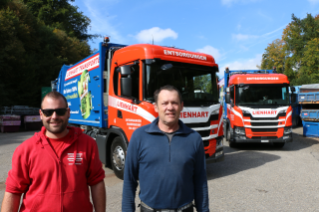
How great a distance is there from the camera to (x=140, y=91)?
17.8 feet

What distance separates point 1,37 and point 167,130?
22.2m

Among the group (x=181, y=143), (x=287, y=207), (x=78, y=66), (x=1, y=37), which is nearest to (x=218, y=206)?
(x=287, y=207)

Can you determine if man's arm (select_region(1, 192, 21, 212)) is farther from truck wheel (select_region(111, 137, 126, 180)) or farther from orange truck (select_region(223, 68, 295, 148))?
orange truck (select_region(223, 68, 295, 148))

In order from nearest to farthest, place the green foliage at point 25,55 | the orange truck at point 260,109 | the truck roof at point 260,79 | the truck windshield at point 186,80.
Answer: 1. the truck windshield at point 186,80
2. the orange truck at point 260,109
3. the truck roof at point 260,79
4. the green foliage at point 25,55

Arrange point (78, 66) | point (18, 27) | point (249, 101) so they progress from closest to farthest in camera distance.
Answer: point (78, 66)
point (249, 101)
point (18, 27)

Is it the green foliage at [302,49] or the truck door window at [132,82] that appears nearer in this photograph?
the truck door window at [132,82]

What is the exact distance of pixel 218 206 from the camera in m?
4.46

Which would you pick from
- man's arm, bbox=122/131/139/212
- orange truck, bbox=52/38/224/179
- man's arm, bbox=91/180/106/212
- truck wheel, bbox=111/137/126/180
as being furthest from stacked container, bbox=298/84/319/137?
man's arm, bbox=91/180/106/212

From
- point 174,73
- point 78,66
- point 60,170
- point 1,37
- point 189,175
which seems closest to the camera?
point 60,170

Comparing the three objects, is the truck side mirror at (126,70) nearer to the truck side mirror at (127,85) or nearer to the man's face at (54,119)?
the truck side mirror at (127,85)

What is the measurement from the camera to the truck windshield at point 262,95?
9.83 m

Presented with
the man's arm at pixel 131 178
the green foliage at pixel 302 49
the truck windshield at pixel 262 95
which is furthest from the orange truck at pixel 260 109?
the green foliage at pixel 302 49

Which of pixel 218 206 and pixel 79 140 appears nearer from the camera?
pixel 79 140

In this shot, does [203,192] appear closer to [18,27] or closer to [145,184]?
[145,184]
